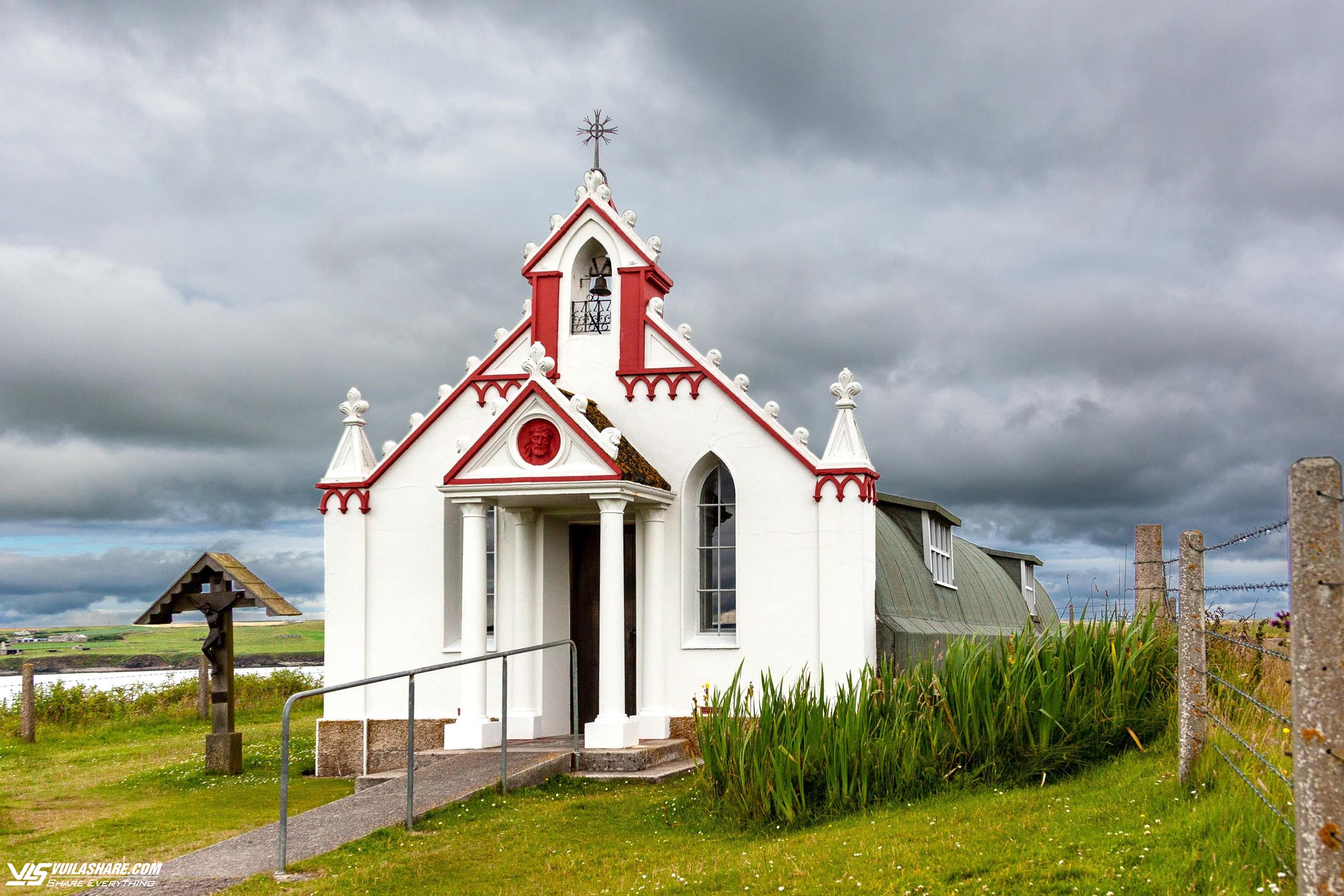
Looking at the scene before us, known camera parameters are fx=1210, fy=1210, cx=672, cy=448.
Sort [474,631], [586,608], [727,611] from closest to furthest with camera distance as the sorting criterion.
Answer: [474,631]
[727,611]
[586,608]

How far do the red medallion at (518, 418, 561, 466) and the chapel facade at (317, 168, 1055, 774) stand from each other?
0.08 ft

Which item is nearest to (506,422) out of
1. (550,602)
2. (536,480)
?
(536,480)

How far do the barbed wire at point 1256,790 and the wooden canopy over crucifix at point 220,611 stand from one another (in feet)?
40.2

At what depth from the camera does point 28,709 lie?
23109 millimetres

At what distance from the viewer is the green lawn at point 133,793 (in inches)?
483

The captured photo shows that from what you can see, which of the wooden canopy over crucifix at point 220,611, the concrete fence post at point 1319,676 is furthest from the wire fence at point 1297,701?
the wooden canopy over crucifix at point 220,611

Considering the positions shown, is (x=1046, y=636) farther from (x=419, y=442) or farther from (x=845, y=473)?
(x=419, y=442)

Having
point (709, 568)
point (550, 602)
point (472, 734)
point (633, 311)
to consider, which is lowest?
point (472, 734)

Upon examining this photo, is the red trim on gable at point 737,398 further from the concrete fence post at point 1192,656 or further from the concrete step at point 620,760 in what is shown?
the concrete fence post at point 1192,656

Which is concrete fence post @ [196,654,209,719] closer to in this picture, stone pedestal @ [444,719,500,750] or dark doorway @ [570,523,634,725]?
dark doorway @ [570,523,634,725]

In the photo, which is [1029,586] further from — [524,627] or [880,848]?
[880,848]

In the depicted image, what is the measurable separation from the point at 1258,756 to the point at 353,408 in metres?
13.4

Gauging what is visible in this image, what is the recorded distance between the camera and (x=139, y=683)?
1103 inches

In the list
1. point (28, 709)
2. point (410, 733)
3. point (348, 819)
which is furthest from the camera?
point (28, 709)
